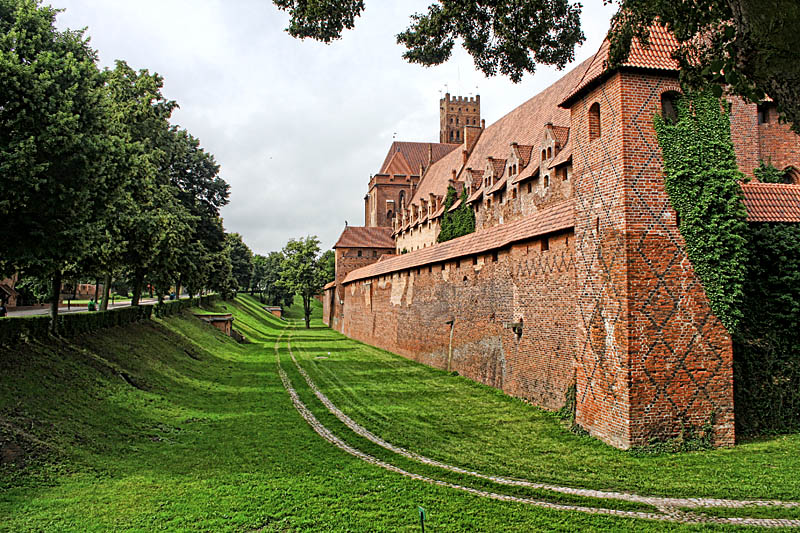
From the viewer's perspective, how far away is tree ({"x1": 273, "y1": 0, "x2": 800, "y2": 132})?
4.42 metres

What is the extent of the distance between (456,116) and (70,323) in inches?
2434

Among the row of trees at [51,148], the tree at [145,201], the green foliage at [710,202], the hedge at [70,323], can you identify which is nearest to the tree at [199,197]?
the tree at [145,201]

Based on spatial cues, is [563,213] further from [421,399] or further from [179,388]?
[179,388]

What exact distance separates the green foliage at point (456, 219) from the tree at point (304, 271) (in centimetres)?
2351

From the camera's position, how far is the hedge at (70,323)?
12555mm

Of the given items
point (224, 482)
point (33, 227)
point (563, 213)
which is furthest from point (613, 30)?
point (33, 227)

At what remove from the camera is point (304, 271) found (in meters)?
58.3

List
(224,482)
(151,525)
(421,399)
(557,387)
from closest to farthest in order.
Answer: (151,525) → (224,482) → (557,387) → (421,399)

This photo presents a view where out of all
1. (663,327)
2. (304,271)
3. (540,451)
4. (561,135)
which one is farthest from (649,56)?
(304,271)

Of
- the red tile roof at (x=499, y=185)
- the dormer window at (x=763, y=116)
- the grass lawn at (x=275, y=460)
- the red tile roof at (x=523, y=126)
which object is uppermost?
the red tile roof at (x=523, y=126)

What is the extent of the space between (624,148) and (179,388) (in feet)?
43.8

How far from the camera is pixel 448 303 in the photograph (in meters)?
21.0

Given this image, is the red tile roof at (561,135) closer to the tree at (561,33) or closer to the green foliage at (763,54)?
the tree at (561,33)

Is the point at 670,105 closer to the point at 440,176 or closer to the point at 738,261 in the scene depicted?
the point at 738,261
